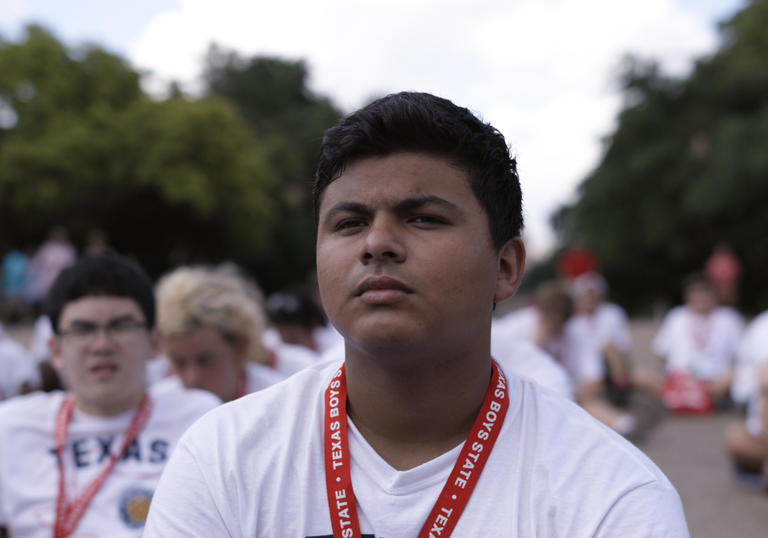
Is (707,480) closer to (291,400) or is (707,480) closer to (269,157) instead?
(291,400)

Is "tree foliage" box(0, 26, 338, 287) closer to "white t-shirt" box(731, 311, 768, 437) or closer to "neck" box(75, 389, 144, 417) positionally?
"white t-shirt" box(731, 311, 768, 437)

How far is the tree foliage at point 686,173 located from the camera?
28109mm

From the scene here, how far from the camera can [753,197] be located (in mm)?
27938

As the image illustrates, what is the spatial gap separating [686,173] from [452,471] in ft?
98.0

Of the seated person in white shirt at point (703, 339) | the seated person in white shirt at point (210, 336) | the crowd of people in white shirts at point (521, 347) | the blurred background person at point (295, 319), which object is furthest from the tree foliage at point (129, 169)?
the seated person in white shirt at point (210, 336)

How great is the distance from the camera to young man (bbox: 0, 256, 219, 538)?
130 inches

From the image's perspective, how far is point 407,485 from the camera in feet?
6.54

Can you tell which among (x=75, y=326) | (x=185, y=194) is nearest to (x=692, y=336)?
(x=75, y=326)

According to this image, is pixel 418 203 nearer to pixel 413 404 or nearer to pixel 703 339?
pixel 413 404

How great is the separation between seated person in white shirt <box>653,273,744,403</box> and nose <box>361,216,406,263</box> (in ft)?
30.9

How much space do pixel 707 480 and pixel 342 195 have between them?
18.7ft

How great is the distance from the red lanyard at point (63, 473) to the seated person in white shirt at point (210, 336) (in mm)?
942

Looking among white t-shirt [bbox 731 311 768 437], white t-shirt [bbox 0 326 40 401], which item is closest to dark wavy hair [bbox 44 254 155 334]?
white t-shirt [bbox 0 326 40 401]

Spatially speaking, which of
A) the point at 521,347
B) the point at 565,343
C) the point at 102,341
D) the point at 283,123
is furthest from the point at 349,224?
the point at 283,123
